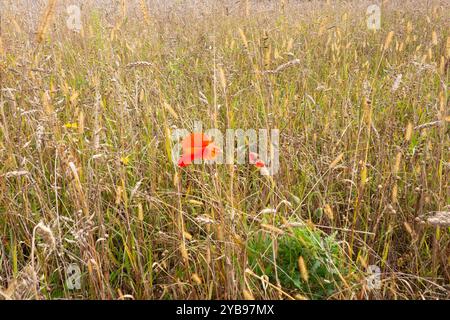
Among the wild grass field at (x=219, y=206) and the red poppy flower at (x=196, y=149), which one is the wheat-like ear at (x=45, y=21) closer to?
the wild grass field at (x=219, y=206)

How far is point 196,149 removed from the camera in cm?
106

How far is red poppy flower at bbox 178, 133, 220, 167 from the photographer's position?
3.46 ft

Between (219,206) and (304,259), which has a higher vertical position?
(219,206)

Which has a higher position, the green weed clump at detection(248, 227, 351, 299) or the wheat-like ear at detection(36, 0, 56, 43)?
the wheat-like ear at detection(36, 0, 56, 43)

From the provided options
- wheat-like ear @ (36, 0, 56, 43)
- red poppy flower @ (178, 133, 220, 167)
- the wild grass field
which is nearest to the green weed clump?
the wild grass field

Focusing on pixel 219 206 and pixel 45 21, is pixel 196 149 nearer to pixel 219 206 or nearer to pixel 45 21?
pixel 219 206

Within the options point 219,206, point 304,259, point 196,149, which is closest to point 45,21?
point 196,149

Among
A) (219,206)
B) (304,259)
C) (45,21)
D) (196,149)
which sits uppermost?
(45,21)

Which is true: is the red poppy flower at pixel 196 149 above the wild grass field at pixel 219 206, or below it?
above

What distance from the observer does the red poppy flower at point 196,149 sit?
1.06m

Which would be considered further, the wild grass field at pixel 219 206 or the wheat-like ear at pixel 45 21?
the wheat-like ear at pixel 45 21

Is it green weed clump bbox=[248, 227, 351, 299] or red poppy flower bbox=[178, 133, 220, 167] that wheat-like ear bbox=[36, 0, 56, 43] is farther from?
green weed clump bbox=[248, 227, 351, 299]

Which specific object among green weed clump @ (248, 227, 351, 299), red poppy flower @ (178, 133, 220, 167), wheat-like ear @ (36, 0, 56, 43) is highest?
wheat-like ear @ (36, 0, 56, 43)

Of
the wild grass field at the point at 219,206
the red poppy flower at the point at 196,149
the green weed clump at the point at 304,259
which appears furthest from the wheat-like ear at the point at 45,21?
the green weed clump at the point at 304,259
